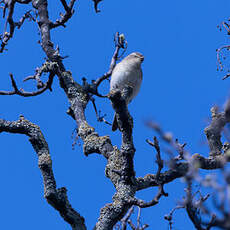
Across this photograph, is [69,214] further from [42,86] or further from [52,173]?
[42,86]

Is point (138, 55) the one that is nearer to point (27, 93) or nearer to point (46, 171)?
point (27, 93)

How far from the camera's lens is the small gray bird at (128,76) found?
23.7ft

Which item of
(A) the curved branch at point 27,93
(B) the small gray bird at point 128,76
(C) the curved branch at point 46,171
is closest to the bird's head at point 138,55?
(B) the small gray bird at point 128,76

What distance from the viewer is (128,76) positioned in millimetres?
7324

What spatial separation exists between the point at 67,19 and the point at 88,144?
2464 mm

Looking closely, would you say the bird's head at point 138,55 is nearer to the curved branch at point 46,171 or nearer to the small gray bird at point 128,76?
the small gray bird at point 128,76

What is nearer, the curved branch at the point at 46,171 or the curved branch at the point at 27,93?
the curved branch at the point at 46,171

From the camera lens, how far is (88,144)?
17.1ft

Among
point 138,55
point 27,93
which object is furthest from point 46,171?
point 138,55

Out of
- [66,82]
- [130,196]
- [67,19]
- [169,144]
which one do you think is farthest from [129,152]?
[67,19]

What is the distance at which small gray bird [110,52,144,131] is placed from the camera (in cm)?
723

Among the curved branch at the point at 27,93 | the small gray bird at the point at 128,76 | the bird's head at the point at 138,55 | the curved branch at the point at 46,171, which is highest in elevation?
the bird's head at the point at 138,55

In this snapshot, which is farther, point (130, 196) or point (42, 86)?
point (42, 86)

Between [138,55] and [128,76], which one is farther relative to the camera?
[138,55]
